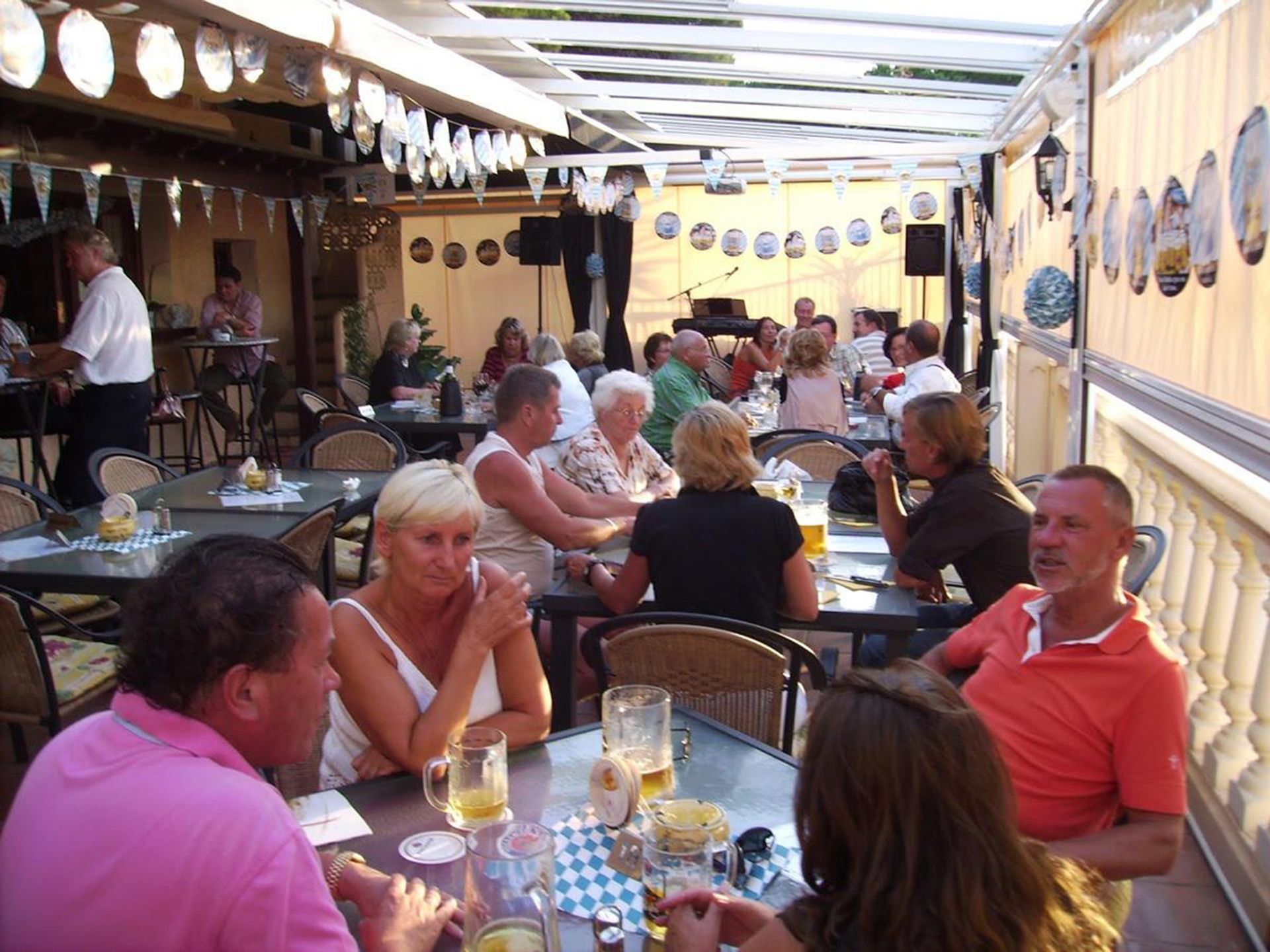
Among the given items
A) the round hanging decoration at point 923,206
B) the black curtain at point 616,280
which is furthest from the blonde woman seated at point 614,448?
the black curtain at point 616,280

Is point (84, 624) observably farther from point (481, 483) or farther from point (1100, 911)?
point (1100, 911)

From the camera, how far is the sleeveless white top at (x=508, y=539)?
3850 millimetres

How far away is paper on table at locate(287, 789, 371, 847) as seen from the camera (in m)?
1.80

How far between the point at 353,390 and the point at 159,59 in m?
5.90

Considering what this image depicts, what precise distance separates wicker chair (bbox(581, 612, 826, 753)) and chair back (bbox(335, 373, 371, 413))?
6580mm

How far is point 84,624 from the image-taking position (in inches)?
155

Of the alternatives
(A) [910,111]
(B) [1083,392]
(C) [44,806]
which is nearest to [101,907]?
(C) [44,806]

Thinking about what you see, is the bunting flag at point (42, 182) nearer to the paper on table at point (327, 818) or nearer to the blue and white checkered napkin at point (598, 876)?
the paper on table at point (327, 818)

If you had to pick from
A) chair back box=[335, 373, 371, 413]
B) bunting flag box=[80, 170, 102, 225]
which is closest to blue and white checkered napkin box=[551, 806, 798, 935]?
bunting flag box=[80, 170, 102, 225]

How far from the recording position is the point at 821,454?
554cm

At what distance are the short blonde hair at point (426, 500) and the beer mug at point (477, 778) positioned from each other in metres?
0.63

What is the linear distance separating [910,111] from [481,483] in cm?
557

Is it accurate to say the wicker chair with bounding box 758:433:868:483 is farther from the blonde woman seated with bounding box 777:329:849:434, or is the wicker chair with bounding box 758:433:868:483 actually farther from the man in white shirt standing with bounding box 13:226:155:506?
the man in white shirt standing with bounding box 13:226:155:506

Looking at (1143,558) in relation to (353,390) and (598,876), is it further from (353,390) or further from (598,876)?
(353,390)
